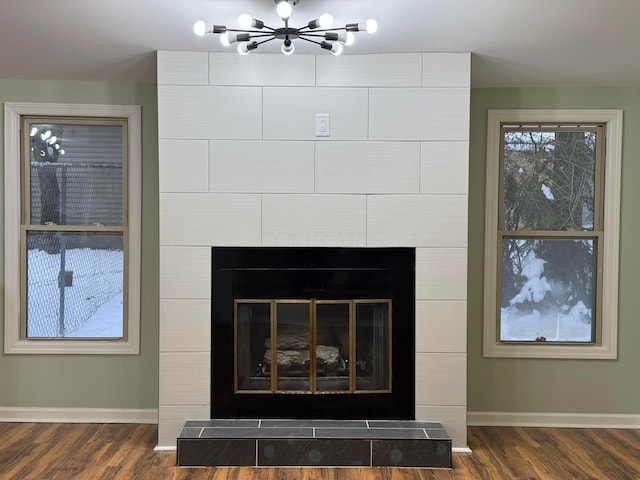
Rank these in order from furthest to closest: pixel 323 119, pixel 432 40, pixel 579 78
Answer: pixel 579 78 < pixel 323 119 < pixel 432 40

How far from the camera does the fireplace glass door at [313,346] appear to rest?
353 centimetres

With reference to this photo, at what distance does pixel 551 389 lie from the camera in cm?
404

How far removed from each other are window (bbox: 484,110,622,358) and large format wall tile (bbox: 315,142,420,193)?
863 millimetres

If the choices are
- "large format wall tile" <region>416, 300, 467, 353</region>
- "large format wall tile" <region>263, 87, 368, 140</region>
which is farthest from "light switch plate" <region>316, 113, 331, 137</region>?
"large format wall tile" <region>416, 300, 467, 353</region>

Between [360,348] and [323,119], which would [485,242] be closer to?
[360,348]

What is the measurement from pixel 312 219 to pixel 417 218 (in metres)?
0.61

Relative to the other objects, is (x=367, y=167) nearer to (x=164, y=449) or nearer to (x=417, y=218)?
(x=417, y=218)

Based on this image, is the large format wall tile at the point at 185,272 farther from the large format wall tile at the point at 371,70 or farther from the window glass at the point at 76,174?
the large format wall tile at the point at 371,70

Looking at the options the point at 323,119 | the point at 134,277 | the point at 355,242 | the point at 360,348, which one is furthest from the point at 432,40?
the point at 134,277

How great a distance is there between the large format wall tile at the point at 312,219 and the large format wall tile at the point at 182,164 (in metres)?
0.41

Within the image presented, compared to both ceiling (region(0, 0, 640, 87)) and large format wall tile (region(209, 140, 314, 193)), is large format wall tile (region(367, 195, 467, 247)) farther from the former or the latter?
ceiling (region(0, 0, 640, 87))

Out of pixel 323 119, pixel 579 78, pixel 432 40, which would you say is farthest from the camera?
pixel 579 78

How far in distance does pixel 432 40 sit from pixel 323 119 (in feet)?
2.40

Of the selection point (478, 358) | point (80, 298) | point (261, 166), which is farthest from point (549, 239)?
point (80, 298)
